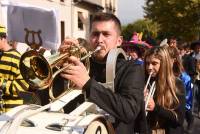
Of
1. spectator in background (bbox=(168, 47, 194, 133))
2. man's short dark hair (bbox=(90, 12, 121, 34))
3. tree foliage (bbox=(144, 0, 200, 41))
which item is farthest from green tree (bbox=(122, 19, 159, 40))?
man's short dark hair (bbox=(90, 12, 121, 34))

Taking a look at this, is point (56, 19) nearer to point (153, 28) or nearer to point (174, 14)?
point (174, 14)

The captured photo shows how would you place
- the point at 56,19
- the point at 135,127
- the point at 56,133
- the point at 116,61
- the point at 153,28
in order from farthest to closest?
the point at 153,28 < the point at 56,19 < the point at 135,127 < the point at 116,61 < the point at 56,133

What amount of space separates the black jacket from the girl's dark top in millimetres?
1009

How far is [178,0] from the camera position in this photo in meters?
37.6

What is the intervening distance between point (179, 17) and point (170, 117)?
33.9m

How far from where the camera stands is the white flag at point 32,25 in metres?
5.37

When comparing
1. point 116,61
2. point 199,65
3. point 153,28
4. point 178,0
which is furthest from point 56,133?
point 153,28

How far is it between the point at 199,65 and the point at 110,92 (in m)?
9.21

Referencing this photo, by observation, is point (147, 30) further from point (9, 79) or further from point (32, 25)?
point (9, 79)

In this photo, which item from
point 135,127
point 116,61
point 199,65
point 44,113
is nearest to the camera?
point 44,113

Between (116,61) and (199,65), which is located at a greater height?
(116,61)

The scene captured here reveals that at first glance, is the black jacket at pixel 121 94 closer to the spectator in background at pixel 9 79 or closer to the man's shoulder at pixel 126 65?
the man's shoulder at pixel 126 65

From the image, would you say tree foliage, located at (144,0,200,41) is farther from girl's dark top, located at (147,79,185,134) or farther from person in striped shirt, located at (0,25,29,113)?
girl's dark top, located at (147,79,185,134)

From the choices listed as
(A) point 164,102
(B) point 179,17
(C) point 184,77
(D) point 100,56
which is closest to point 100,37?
(D) point 100,56
